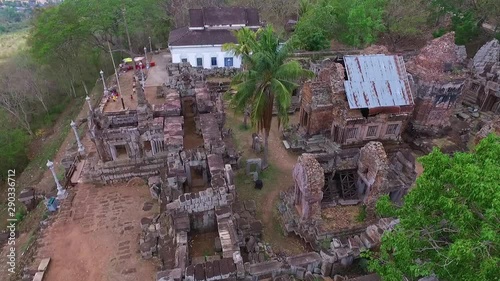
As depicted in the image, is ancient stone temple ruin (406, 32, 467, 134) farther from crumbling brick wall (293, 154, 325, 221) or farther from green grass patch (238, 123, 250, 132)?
crumbling brick wall (293, 154, 325, 221)

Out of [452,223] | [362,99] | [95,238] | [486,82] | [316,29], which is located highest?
[316,29]

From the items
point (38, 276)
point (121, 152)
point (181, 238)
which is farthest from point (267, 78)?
point (38, 276)

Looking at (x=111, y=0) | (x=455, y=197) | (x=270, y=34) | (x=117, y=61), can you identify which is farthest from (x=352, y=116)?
(x=117, y=61)

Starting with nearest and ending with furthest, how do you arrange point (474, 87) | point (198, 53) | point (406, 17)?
→ point (474, 87), point (406, 17), point (198, 53)

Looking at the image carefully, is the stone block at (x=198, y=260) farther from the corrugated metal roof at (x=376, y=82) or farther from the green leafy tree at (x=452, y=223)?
the corrugated metal roof at (x=376, y=82)

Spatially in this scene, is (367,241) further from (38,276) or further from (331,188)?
(38,276)

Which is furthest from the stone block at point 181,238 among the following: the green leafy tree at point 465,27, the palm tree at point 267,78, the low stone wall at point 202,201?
the green leafy tree at point 465,27
